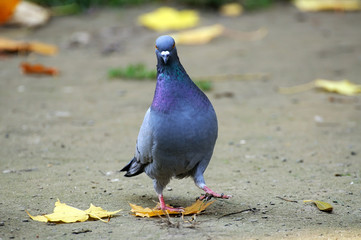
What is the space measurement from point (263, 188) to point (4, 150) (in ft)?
7.96

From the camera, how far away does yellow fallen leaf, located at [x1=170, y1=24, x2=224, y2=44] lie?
31.4ft

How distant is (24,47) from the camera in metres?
9.38

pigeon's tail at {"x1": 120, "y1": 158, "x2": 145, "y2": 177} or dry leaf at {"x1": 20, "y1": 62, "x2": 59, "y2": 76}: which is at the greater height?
pigeon's tail at {"x1": 120, "y1": 158, "x2": 145, "y2": 177}

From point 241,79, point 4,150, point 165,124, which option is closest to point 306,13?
point 241,79

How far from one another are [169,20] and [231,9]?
1593 millimetres

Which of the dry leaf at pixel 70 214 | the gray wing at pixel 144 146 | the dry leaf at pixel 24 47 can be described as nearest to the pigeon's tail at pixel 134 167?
the gray wing at pixel 144 146

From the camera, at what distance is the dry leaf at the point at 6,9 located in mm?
9979

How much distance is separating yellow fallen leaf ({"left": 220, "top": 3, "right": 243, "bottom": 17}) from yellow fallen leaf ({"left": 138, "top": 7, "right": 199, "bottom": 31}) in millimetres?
810

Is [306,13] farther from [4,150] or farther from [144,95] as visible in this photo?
[4,150]

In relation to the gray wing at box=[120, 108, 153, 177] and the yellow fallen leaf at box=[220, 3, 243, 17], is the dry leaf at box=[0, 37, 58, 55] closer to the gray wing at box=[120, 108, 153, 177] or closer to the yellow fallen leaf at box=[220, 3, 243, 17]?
the yellow fallen leaf at box=[220, 3, 243, 17]

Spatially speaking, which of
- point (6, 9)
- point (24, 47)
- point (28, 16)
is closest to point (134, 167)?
point (24, 47)

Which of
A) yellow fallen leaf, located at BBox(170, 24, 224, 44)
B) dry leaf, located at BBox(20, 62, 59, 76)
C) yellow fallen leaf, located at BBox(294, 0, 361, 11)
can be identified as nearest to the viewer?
dry leaf, located at BBox(20, 62, 59, 76)

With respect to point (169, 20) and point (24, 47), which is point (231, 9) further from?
point (24, 47)

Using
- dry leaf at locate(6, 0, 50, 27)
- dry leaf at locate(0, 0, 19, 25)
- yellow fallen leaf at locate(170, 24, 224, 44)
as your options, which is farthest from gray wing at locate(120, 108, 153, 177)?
dry leaf at locate(6, 0, 50, 27)
